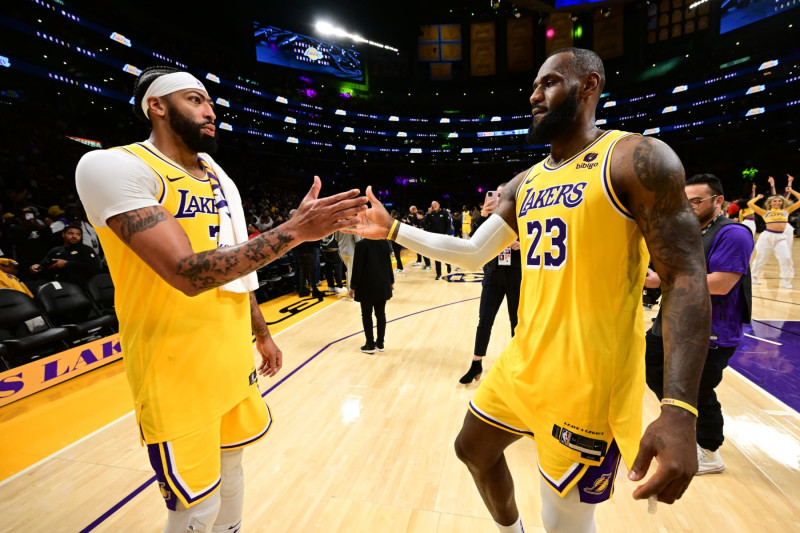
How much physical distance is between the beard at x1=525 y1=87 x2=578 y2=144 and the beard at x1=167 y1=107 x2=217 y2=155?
4.51 ft

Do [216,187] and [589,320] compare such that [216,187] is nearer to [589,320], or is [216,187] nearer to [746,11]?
[589,320]

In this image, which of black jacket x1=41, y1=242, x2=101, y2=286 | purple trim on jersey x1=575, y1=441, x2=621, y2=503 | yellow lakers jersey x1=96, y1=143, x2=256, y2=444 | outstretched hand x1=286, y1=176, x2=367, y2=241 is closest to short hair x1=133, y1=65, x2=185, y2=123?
yellow lakers jersey x1=96, y1=143, x2=256, y2=444

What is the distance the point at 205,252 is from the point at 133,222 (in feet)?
0.82

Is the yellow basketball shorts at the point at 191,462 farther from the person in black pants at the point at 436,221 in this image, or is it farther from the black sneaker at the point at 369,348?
the person in black pants at the point at 436,221

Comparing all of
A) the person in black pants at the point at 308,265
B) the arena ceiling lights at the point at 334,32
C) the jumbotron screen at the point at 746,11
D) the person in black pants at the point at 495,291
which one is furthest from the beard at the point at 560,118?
the jumbotron screen at the point at 746,11

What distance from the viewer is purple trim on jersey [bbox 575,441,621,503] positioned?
131 centimetres

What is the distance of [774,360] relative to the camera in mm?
4348

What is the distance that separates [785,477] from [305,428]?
3.54m

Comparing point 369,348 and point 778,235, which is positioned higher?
point 778,235

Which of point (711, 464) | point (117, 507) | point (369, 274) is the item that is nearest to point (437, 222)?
point (369, 274)

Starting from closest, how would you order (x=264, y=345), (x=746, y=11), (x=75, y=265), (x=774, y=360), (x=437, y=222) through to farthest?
1. (x=264, y=345)
2. (x=774, y=360)
3. (x=75, y=265)
4. (x=437, y=222)
5. (x=746, y=11)

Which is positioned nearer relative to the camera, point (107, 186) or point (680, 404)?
point (680, 404)

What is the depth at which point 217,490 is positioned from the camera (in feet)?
4.81

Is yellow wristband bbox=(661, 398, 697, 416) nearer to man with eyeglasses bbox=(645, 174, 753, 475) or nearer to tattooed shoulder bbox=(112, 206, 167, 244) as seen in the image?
man with eyeglasses bbox=(645, 174, 753, 475)
